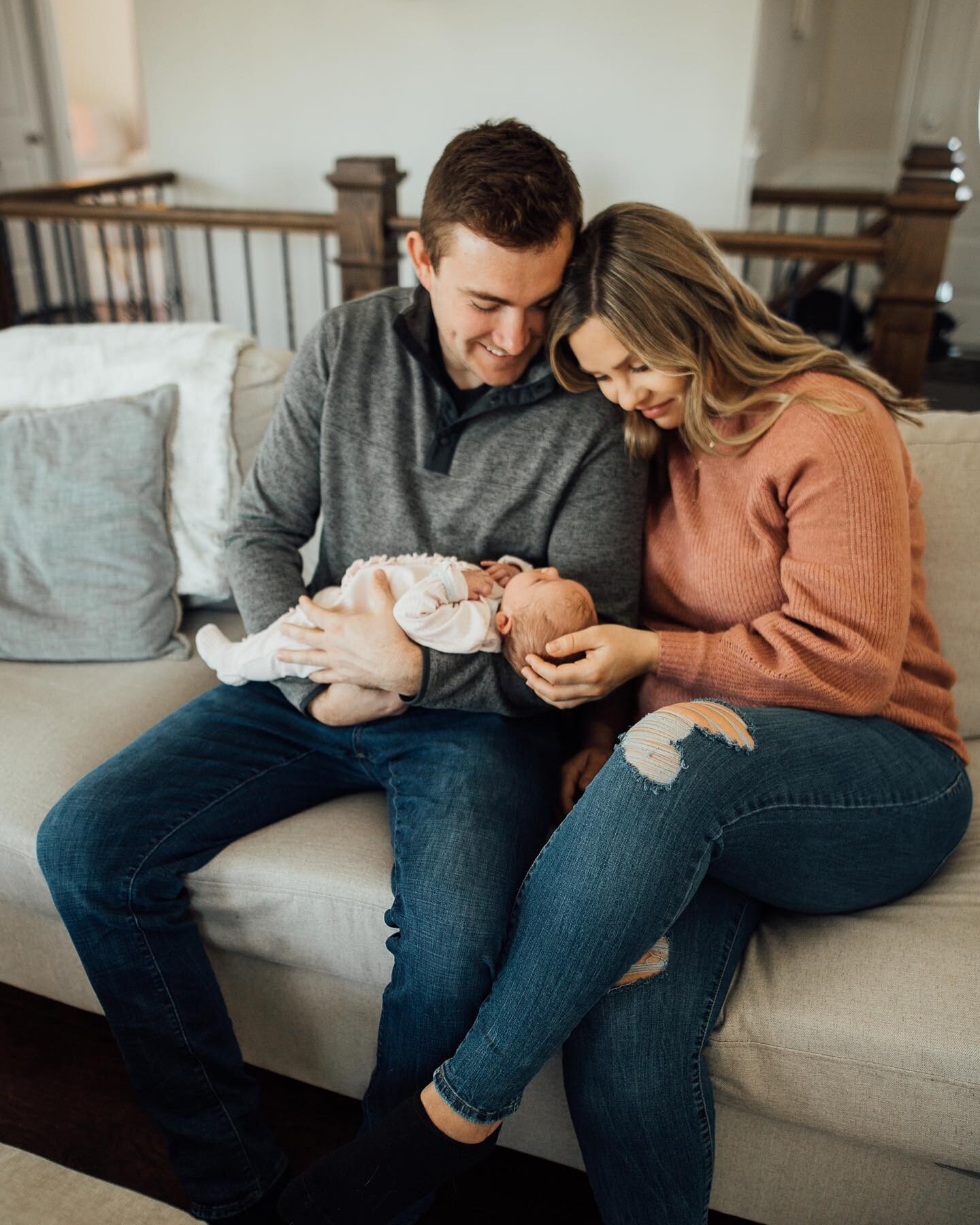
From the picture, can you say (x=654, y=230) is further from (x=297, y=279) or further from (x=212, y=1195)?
(x=297, y=279)

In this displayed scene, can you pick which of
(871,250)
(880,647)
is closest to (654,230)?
(880,647)

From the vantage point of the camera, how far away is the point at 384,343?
5.25ft

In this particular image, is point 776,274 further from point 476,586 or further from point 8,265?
point 476,586

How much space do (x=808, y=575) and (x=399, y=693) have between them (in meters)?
0.60

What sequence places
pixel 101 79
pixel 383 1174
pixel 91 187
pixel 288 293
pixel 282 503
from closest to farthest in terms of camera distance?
pixel 383 1174
pixel 282 503
pixel 288 293
pixel 91 187
pixel 101 79

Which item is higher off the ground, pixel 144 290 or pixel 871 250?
pixel 871 250

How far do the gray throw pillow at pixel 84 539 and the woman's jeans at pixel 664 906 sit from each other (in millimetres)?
1024

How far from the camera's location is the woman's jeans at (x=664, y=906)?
111 cm

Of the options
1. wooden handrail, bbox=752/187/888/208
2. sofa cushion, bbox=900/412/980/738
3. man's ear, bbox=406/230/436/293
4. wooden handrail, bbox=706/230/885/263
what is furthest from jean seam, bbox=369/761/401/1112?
wooden handrail, bbox=752/187/888/208

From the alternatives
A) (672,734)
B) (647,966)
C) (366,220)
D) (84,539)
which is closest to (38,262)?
(366,220)

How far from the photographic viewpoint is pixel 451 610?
142 cm

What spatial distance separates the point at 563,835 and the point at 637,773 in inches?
4.7

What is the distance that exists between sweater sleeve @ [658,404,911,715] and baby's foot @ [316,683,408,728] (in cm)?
51

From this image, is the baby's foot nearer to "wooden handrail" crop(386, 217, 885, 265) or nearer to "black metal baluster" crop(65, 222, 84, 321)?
"wooden handrail" crop(386, 217, 885, 265)
